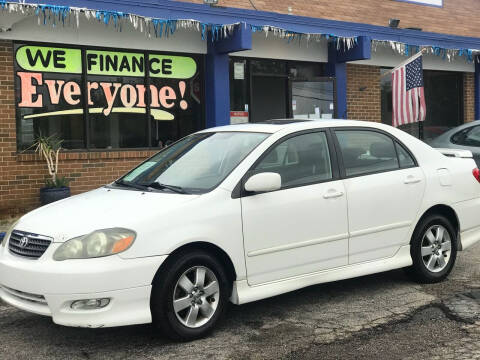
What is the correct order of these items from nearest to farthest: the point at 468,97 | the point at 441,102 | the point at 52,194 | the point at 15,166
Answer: the point at 52,194, the point at 15,166, the point at 441,102, the point at 468,97

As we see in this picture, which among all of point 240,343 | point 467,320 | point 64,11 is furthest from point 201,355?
point 64,11

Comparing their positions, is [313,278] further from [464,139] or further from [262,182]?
[464,139]

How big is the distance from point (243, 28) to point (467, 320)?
692 centimetres

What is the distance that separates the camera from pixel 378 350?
13.3 feet

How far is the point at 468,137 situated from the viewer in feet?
32.9

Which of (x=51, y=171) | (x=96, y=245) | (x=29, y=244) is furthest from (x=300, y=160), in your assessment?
(x=51, y=171)

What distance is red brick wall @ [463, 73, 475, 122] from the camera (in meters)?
15.7

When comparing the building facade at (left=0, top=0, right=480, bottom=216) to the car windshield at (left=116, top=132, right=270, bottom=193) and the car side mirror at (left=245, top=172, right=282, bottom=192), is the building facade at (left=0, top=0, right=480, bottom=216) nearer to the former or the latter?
the car windshield at (left=116, top=132, right=270, bottom=193)

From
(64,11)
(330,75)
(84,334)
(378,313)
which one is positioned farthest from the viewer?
(330,75)

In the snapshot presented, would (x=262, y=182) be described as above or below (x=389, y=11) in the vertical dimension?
below

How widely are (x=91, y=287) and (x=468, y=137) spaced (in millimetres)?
7823

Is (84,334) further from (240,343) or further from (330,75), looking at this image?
(330,75)

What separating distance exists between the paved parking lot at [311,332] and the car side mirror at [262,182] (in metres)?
1.04

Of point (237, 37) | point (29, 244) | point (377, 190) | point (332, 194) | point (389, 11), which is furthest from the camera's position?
point (389, 11)
